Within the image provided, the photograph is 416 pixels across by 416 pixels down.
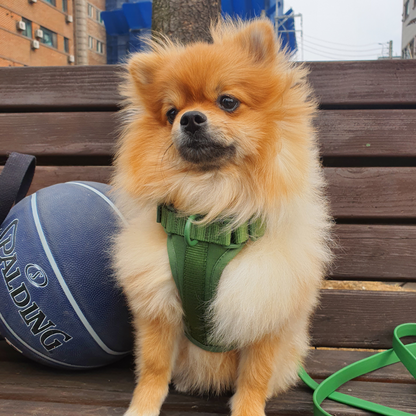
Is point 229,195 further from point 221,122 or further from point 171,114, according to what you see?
point 171,114

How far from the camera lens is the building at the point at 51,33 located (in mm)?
11328

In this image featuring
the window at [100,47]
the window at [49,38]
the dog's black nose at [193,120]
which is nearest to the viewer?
the dog's black nose at [193,120]

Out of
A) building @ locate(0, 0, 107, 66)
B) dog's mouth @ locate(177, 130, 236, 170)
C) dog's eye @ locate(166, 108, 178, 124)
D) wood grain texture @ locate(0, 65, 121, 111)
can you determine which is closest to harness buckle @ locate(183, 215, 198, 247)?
dog's mouth @ locate(177, 130, 236, 170)

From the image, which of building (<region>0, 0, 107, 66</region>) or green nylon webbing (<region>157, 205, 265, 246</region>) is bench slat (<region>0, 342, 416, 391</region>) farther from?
building (<region>0, 0, 107, 66</region>)

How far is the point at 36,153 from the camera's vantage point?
2074 millimetres

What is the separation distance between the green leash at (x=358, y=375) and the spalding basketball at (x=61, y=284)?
773 millimetres


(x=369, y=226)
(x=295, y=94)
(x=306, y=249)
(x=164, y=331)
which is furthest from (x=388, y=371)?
(x=295, y=94)

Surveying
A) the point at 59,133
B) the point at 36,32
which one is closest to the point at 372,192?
the point at 59,133

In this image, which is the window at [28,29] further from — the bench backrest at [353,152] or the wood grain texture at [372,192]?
the wood grain texture at [372,192]

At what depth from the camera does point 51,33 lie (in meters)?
15.5

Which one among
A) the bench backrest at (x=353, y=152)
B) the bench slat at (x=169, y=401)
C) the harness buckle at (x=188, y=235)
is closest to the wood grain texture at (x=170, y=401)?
the bench slat at (x=169, y=401)

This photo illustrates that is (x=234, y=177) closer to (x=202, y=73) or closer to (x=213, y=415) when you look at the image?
(x=202, y=73)

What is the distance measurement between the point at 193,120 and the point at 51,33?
17.0 metres

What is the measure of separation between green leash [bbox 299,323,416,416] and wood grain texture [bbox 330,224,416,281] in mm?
268
